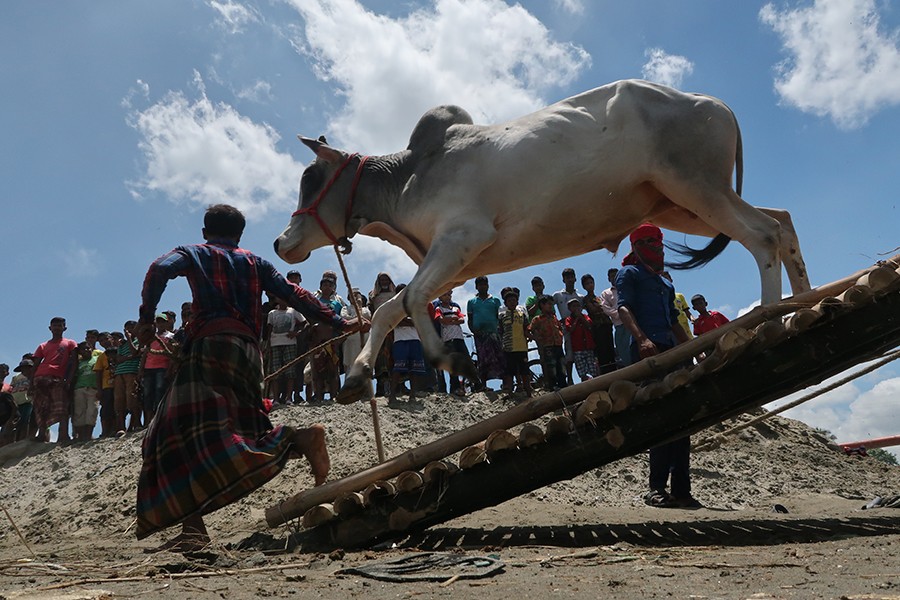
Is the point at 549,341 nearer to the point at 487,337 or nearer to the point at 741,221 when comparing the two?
the point at 487,337

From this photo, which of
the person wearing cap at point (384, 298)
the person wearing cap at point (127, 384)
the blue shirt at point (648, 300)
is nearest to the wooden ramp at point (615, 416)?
the blue shirt at point (648, 300)

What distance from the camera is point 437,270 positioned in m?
4.78

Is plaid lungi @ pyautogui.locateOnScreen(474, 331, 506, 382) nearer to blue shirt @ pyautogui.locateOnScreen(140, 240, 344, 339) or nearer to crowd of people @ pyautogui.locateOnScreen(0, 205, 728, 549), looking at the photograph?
crowd of people @ pyautogui.locateOnScreen(0, 205, 728, 549)

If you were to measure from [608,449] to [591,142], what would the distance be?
6.73ft

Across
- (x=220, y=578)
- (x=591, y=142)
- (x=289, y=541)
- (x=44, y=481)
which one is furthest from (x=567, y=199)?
(x=44, y=481)

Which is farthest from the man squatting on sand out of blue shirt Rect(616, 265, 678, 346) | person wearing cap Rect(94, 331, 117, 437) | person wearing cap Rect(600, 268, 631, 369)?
person wearing cap Rect(94, 331, 117, 437)

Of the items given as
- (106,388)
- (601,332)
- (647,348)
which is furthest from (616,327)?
(106,388)

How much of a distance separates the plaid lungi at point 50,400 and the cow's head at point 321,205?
21.5ft

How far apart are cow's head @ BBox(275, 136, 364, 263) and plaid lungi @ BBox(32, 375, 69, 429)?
657 cm

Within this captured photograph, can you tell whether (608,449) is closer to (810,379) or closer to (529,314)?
(810,379)

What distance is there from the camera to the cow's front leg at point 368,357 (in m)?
4.46

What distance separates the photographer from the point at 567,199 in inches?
195

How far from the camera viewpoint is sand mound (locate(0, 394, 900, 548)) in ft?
23.9

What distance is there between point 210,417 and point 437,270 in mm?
1570
